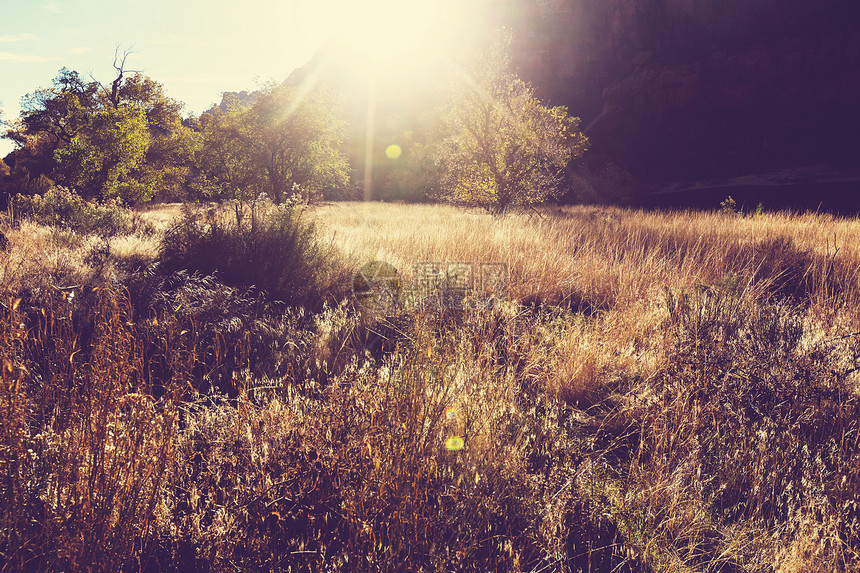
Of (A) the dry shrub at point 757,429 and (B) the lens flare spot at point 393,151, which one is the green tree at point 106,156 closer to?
(A) the dry shrub at point 757,429

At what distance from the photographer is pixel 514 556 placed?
141 cm

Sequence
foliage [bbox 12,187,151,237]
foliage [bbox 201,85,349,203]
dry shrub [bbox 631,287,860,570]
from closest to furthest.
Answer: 1. dry shrub [bbox 631,287,860,570]
2. foliage [bbox 12,187,151,237]
3. foliage [bbox 201,85,349,203]

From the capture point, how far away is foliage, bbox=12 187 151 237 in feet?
24.3

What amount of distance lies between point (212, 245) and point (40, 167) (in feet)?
92.9

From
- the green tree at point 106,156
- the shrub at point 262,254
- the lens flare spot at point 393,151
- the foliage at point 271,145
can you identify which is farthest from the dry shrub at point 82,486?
the lens flare spot at point 393,151

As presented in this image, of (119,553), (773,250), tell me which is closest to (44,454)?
(119,553)

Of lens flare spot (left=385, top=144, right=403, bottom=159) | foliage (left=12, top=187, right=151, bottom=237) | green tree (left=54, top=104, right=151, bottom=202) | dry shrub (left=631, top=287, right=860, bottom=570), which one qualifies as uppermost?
lens flare spot (left=385, top=144, right=403, bottom=159)

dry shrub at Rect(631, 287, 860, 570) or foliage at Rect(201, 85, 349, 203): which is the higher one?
foliage at Rect(201, 85, 349, 203)

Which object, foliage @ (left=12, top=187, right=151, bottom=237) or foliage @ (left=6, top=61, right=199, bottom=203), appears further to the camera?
foliage @ (left=6, top=61, right=199, bottom=203)

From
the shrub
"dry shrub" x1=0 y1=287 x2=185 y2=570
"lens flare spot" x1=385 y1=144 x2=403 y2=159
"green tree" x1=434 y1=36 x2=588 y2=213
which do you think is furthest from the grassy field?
"lens flare spot" x1=385 y1=144 x2=403 y2=159

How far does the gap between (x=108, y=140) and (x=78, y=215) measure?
→ 14.1 m

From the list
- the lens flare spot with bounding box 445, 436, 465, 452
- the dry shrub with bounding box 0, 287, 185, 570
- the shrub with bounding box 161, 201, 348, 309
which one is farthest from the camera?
the shrub with bounding box 161, 201, 348, 309

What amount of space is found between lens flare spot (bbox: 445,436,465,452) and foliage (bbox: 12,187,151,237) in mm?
8068

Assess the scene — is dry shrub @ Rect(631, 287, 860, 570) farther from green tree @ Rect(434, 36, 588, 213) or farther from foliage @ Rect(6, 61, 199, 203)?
foliage @ Rect(6, 61, 199, 203)
